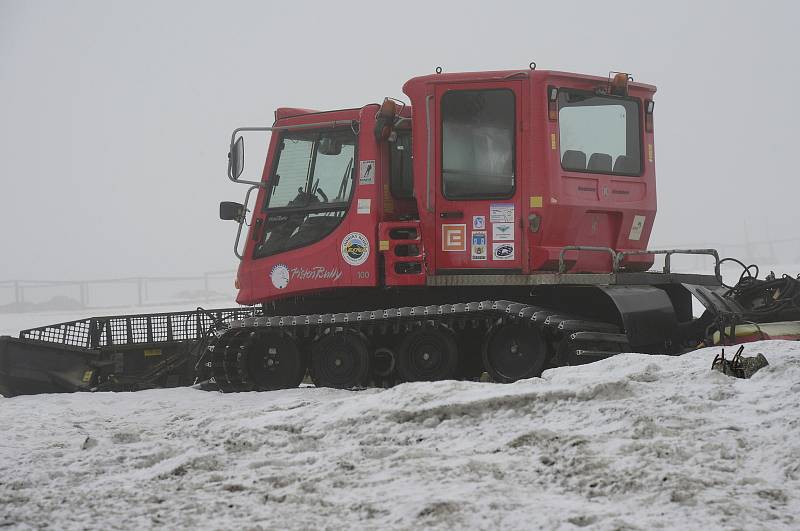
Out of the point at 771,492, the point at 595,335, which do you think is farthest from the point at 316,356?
the point at 771,492

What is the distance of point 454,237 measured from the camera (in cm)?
912

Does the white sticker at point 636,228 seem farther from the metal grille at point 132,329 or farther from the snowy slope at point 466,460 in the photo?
the metal grille at point 132,329

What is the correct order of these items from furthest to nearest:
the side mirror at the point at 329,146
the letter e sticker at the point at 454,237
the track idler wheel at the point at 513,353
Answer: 1. the side mirror at the point at 329,146
2. the letter e sticker at the point at 454,237
3. the track idler wheel at the point at 513,353

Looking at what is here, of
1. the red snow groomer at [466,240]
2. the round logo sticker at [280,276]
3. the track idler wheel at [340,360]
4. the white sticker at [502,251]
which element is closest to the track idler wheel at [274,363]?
the red snow groomer at [466,240]

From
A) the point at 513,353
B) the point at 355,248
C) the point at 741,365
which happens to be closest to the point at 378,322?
the point at 355,248

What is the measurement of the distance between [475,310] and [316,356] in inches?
71.6

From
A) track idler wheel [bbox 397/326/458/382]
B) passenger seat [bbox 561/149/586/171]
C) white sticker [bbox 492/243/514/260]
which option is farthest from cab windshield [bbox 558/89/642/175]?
track idler wheel [bbox 397/326/458/382]

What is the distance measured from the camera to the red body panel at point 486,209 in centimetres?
886

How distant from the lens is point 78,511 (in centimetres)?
494

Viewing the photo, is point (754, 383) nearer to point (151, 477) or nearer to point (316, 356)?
point (151, 477)

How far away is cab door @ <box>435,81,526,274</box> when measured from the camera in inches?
352

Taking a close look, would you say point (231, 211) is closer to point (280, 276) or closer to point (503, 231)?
point (280, 276)

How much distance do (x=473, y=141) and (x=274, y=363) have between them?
9.93ft

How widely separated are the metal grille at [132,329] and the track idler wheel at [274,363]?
0.64 metres
